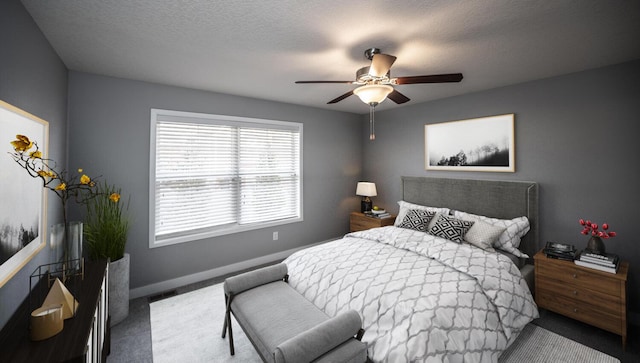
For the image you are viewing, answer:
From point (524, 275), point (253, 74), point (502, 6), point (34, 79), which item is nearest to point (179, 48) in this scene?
point (253, 74)

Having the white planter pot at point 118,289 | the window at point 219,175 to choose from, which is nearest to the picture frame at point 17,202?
the white planter pot at point 118,289

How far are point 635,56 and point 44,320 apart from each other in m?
4.72

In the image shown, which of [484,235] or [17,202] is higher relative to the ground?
[17,202]

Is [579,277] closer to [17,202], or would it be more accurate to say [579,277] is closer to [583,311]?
[583,311]

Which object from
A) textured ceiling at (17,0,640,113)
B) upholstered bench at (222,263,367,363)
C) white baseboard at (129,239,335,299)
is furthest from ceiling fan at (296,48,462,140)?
white baseboard at (129,239,335,299)

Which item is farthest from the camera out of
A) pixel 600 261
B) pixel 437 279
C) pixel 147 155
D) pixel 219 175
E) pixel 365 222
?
pixel 365 222

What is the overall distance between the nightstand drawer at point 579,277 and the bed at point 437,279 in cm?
31

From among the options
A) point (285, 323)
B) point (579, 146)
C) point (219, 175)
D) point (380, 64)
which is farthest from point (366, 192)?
point (285, 323)

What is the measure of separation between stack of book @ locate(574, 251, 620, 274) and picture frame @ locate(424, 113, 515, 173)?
3.94 feet

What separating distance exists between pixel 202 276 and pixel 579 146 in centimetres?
474

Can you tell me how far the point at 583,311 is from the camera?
2475mm

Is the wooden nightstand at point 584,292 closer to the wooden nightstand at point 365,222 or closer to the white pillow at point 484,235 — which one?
the white pillow at point 484,235

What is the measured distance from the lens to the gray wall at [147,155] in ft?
9.43

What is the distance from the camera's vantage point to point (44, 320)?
1250mm
